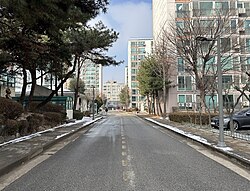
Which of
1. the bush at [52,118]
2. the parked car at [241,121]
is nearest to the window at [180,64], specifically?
the bush at [52,118]

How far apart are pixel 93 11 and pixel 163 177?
7.35m

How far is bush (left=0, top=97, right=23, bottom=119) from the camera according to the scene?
48.2ft

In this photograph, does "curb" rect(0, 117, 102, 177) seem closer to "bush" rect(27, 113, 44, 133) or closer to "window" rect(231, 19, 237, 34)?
"bush" rect(27, 113, 44, 133)

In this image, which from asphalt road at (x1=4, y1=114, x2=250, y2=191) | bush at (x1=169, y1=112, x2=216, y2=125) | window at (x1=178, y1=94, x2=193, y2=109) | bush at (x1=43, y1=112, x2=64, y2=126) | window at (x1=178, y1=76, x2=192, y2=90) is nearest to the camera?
asphalt road at (x1=4, y1=114, x2=250, y2=191)

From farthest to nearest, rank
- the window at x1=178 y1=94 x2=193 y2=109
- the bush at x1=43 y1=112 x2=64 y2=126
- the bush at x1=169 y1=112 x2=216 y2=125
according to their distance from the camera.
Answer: the window at x1=178 y1=94 x2=193 y2=109
the bush at x1=169 y1=112 x2=216 y2=125
the bush at x1=43 y1=112 x2=64 y2=126

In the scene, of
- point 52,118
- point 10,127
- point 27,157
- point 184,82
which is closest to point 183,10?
point 184,82

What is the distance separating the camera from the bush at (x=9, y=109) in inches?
579

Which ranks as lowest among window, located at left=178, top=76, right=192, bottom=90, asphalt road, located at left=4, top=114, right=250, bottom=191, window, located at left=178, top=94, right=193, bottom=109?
asphalt road, located at left=4, top=114, right=250, bottom=191

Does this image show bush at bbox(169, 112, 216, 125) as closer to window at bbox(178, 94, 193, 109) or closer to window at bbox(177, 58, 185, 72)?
window at bbox(177, 58, 185, 72)

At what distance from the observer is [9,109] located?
49.0 ft

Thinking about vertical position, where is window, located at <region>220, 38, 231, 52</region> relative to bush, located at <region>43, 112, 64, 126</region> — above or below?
above

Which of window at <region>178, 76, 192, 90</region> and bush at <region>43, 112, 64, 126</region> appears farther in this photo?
window at <region>178, 76, 192, 90</region>

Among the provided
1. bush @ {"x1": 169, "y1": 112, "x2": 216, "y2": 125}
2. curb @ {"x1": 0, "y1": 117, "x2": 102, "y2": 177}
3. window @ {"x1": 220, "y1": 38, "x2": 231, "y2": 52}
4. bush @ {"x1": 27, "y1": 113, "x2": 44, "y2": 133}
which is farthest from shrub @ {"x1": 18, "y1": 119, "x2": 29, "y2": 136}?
window @ {"x1": 220, "y1": 38, "x2": 231, "y2": 52}

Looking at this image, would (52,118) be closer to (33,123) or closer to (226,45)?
(33,123)
